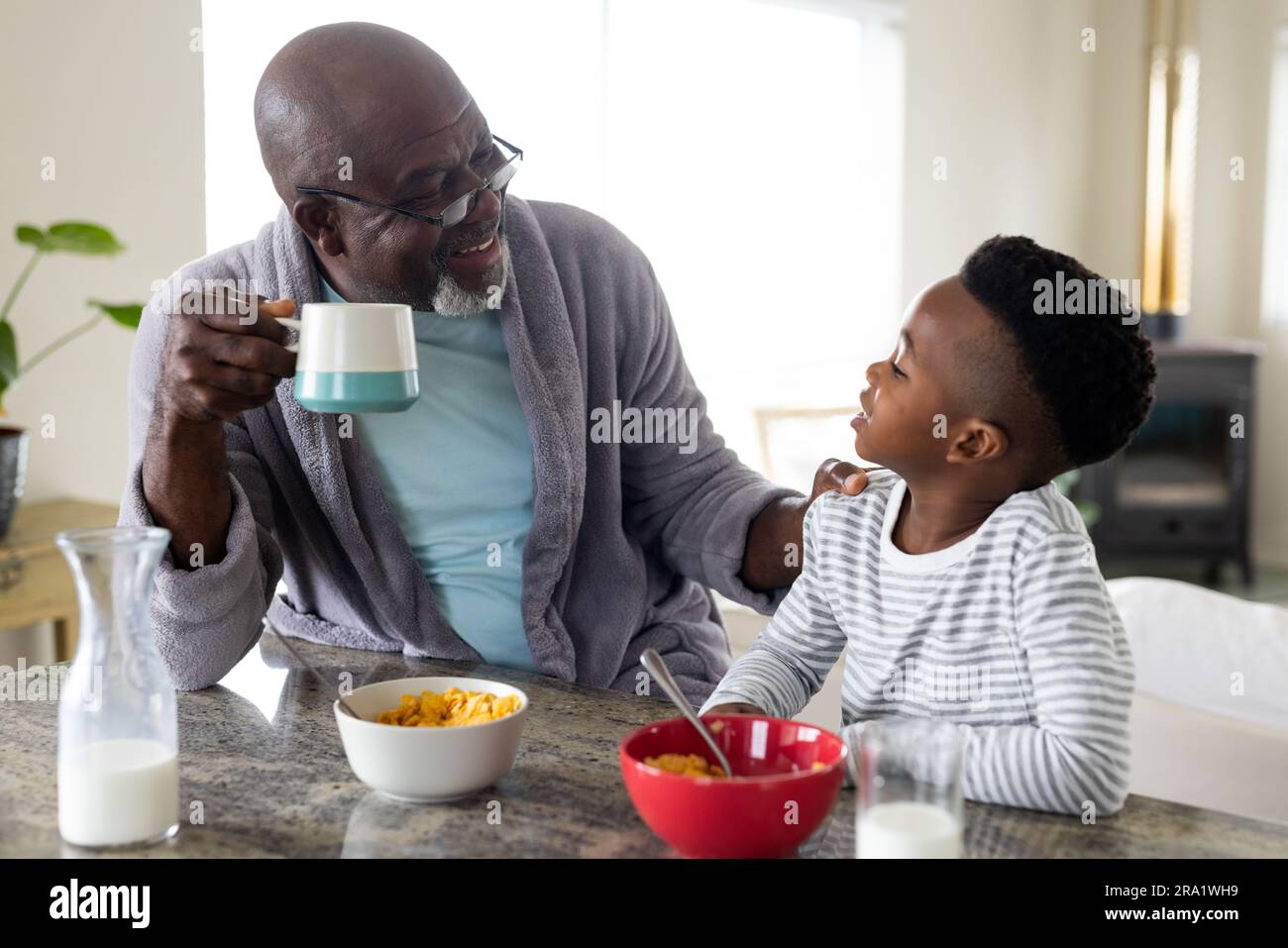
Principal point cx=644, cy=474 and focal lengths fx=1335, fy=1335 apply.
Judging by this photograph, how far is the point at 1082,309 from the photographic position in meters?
1.07

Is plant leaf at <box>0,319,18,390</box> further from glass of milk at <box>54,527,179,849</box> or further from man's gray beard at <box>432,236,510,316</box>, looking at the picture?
glass of milk at <box>54,527,179,849</box>

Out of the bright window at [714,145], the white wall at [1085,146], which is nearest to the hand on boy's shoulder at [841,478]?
the bright window at [714,145]

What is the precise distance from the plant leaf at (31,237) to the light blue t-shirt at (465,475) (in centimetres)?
136

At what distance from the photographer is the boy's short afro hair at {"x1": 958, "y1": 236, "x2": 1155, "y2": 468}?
1.07m

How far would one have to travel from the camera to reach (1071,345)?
41.8 inches

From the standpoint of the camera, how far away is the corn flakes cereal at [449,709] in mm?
1101

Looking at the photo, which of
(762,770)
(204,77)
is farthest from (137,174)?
(762,770)

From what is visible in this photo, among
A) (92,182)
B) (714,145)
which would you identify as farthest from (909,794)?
(714,145)

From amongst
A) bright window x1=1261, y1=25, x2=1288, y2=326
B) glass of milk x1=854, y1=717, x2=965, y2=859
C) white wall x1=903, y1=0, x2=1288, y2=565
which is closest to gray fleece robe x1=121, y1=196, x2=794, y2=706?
glass of milk x1=854, y1=717, x2=965, y2=859

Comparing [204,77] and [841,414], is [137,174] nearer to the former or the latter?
[204,77]

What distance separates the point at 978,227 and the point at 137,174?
3791 mm

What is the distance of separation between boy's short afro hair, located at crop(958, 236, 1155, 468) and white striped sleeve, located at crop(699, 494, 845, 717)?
25cm

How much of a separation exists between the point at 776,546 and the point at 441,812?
65cm

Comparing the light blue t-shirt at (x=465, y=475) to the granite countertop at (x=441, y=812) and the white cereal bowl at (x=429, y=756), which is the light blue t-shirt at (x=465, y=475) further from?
the white cereal bowl at (x=429, y=756)
